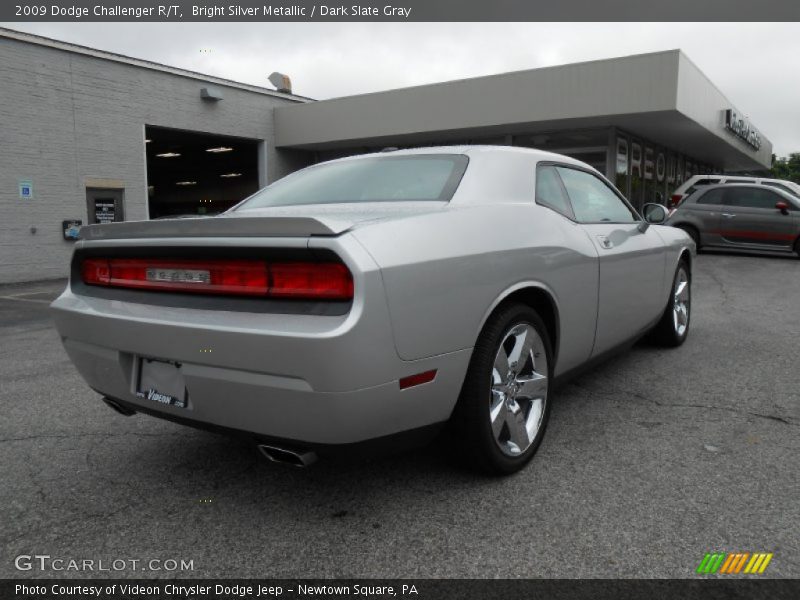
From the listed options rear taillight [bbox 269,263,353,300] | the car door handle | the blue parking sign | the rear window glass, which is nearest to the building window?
the rear window glass

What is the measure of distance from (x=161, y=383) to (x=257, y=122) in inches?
697

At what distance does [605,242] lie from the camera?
3.57 metres

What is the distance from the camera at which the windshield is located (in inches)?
115

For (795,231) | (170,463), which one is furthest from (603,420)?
(795,231)

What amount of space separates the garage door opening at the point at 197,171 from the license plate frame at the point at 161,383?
1591 centimetres

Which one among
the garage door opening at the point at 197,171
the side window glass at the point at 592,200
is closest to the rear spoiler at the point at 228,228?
the side window glass at the point at 592,200

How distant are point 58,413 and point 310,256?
2533 millimetres

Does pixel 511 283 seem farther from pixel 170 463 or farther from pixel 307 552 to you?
pixel 170 463

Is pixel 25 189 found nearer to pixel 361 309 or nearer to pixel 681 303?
pixel 681 303

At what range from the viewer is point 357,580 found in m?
2.02

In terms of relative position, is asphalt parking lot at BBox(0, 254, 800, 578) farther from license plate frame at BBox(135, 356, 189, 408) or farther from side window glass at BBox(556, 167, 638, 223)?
side window glass at BBox(556, 167, 638, 223)

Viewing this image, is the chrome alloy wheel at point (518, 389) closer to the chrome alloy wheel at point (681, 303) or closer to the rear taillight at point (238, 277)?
the rear taillight at point (238, 277)

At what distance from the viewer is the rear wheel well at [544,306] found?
286 centimetres

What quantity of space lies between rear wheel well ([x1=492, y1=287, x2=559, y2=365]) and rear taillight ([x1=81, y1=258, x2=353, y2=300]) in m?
1.00
